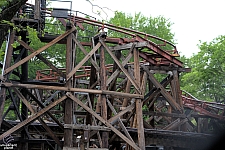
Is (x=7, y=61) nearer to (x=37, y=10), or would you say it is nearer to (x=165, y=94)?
(x=37, y=10)

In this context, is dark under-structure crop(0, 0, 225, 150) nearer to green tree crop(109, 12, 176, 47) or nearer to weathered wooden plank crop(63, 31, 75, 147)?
weathered wooden plank crop(63, 31, 75, 147)

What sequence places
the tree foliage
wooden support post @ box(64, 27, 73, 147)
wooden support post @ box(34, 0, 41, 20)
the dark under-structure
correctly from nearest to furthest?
wooden support post @ box(64, 27, 73, 147)
the dark under-structure
wooden support post @ box(34, 0, 41, 20)
the tree foliage

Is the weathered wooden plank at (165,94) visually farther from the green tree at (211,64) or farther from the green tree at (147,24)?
the green tree at (147,24)

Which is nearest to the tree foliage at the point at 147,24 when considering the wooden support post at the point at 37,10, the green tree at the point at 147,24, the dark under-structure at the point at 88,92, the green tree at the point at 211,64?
the green tree at the point at 147,24

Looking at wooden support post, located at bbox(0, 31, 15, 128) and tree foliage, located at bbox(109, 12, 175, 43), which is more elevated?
tree foliage, located at bbox(109, 12, 175, 43)

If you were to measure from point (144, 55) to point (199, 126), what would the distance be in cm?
642

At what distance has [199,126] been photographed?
18.3 meters

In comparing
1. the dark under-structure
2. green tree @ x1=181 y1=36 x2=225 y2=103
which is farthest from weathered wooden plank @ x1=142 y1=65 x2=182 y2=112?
green tree @ x1=181 y1=36 x2=225 y2=103

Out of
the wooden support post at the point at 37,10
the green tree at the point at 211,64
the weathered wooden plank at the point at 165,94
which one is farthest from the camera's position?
the green tree at the point at 211,64

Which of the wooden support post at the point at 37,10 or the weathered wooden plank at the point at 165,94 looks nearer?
the wooden support post at the point at 37,10

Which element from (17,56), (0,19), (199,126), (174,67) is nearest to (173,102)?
(174,67)

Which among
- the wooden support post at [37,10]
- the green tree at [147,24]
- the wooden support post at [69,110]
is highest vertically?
the green tree at [147,24]

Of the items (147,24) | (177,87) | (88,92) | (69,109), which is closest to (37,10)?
(88,92)

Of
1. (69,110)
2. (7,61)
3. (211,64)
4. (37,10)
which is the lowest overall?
(69,110)
